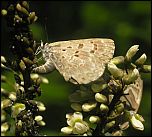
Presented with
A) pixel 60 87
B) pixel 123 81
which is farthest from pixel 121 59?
pixel 60 87

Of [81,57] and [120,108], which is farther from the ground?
[81,57]

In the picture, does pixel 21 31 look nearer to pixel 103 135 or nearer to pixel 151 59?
pixel 103 135

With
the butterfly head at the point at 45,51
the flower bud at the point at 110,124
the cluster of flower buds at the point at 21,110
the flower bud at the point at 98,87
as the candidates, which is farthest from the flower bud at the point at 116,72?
the butterfly head at the point at 45,51

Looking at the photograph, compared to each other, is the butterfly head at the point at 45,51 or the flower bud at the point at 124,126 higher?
the butterfly head at the point at 45,51

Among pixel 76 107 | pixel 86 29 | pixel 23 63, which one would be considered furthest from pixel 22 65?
pixel 86 29

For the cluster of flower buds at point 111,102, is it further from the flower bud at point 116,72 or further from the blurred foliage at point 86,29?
the blurred foliage at point 86,29

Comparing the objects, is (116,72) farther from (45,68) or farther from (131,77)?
(45,68)
